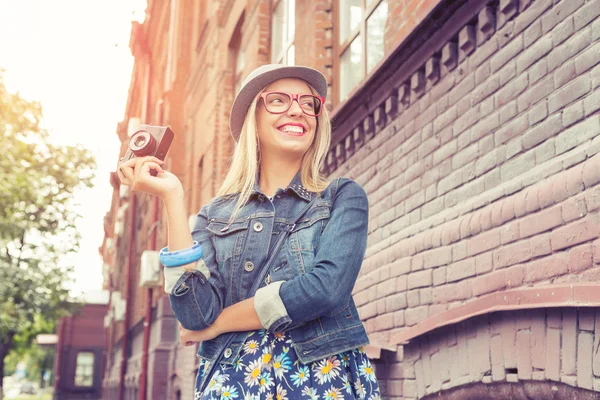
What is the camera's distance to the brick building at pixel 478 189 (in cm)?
274

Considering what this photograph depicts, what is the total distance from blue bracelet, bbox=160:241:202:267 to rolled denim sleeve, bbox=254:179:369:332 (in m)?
0.22

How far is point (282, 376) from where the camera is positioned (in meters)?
2.02

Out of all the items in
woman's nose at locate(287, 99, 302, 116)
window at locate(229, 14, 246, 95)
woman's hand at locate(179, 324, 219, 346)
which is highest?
window at locate(229, 14, 246, 95)

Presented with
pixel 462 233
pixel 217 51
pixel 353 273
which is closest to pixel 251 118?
pixel 353 273

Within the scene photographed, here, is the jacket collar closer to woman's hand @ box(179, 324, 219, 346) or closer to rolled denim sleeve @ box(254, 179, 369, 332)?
rolled denim sleeve @ box(254, 179, 369, 332)

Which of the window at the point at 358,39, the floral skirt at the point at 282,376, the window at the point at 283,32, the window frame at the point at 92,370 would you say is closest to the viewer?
the floral skirt at the point at 282,376

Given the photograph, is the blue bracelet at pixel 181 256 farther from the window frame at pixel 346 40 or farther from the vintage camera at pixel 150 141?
the window frame at pixel 346 40

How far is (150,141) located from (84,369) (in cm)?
4378

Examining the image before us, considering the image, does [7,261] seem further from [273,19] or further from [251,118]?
[251,118]

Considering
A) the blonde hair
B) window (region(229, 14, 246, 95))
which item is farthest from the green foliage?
the blonde hair

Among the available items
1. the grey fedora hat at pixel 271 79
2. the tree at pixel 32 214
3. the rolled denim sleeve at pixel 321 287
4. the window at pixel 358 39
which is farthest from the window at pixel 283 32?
the tree at pixel 32 214

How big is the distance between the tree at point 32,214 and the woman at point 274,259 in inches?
832

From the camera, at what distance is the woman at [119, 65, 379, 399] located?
2.02 m

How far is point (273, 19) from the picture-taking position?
32.8 feet
